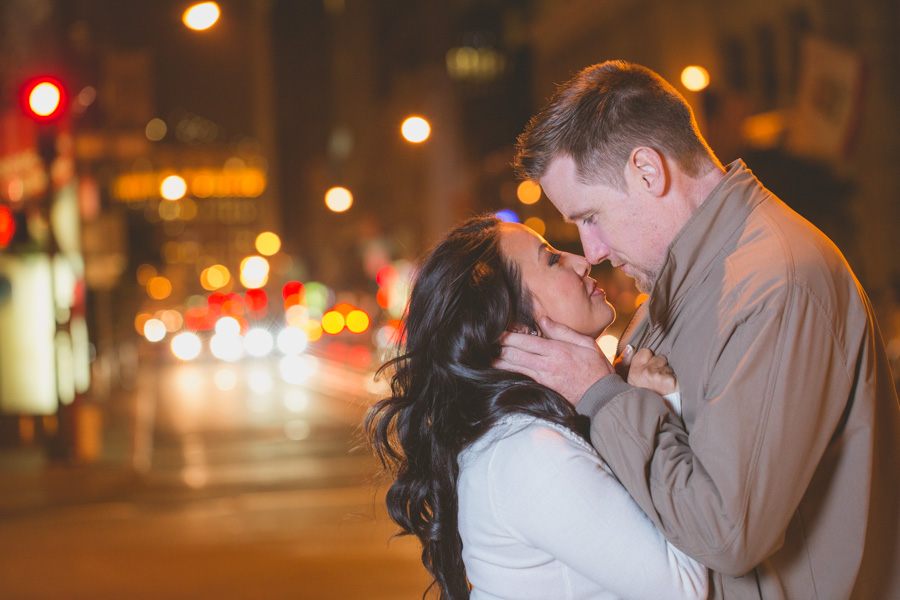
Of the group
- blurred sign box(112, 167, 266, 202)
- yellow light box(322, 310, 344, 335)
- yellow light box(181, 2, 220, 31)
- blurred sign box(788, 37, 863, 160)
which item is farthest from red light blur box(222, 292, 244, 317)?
blurred sign box(112, 167, 266, 202)

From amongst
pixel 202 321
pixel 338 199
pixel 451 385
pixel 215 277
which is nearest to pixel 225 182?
pixel 215 277

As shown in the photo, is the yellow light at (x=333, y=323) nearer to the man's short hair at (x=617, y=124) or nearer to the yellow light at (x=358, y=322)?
the yellow light at (x=358, y=322)

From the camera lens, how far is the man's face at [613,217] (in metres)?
2.35

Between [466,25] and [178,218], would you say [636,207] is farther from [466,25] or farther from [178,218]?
[178,218]

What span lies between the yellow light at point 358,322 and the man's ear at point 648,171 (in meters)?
38.1

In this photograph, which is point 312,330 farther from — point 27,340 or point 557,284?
point 557,284

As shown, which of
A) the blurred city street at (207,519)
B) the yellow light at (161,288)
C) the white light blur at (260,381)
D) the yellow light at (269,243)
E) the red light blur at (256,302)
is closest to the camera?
the blurred city street at (207,519)

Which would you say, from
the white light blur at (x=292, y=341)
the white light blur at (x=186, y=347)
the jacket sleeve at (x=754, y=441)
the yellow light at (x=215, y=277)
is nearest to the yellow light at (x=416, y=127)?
the jacket sleeve at (x=754, y=441)

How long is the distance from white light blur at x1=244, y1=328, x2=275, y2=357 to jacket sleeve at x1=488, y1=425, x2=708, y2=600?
40511mm

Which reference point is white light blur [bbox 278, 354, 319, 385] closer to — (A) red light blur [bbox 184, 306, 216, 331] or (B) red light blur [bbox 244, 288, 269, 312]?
(A) red light blur [bbox 184, 306, 216, 331]

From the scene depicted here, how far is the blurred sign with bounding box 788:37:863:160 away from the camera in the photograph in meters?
13.5

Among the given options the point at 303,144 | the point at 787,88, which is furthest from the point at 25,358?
the point at 303,144

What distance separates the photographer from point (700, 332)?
2141mm

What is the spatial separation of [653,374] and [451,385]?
0.60 m
